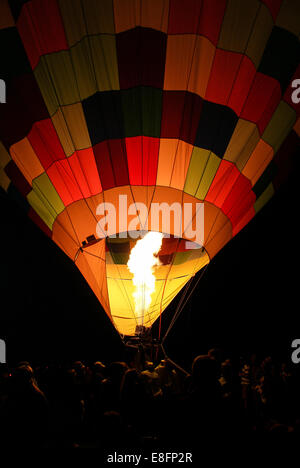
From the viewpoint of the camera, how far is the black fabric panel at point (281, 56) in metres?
2.74

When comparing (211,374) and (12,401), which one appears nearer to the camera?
(12,401)

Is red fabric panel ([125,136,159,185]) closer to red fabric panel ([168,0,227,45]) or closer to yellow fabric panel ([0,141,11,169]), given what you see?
red fabric panel ([168,0,227,45])

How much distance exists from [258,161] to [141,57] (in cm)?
146

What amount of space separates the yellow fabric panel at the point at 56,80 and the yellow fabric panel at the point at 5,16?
1.09ft

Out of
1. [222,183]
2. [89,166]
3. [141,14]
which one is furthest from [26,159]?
[222,183]

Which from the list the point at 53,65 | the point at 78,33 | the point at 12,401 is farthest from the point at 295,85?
the point at 12,401

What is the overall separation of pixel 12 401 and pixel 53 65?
260 cm

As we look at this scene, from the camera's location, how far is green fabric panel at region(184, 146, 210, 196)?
10.6 feet

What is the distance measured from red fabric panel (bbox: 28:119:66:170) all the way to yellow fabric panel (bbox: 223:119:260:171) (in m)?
1.62

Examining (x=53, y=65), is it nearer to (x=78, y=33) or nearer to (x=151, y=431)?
(x=78, y=33)

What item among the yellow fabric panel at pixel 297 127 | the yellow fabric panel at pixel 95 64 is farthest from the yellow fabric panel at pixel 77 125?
the yellow fabric panel at pixel 297 127

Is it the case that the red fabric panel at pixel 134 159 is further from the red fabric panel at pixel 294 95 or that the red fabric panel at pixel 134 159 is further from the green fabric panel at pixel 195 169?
the red fabric panel at pixel 294 95

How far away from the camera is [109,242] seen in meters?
4.12
